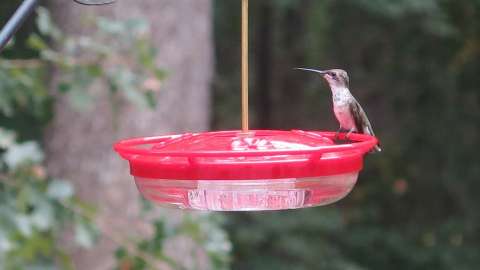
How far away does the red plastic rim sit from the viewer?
162cm

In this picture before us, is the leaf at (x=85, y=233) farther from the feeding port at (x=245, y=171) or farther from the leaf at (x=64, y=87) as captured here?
the feeding port at (x=245, y=171)

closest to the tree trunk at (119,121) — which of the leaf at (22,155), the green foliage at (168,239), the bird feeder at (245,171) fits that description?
the green foliage at (168,239)

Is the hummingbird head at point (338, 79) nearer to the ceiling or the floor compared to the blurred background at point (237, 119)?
nearer to the ceiling

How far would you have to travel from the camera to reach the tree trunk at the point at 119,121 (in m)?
4.26

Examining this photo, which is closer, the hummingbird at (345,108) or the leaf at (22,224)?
the hummingbird at (345,108)

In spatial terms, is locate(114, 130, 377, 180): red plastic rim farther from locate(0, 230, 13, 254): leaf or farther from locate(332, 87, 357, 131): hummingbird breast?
locate(0, 230, 13, 254): leaf

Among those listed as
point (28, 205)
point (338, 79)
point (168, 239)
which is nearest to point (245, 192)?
point (338, 79)

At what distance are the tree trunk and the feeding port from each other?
239cm

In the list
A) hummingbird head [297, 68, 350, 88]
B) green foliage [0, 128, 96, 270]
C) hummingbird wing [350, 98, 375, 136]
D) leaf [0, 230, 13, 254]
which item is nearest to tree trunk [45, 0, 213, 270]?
green foliage [0, 128, 96, 270]

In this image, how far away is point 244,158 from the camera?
1.63 meters

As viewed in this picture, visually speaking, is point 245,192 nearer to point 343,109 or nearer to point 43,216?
point 343,109

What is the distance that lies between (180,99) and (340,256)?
318 centimetres

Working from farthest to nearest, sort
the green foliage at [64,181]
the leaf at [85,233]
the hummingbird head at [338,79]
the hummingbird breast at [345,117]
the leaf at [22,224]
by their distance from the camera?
the leaf at [85,233], the green foliage at [64,181], the leaf at [22,224], the hummingbird head at [338,79], the hummingbird breast at [345,117]

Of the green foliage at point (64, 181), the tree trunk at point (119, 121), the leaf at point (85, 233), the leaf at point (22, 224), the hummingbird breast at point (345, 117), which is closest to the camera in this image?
the hummingbird breast at point (345, 117)
